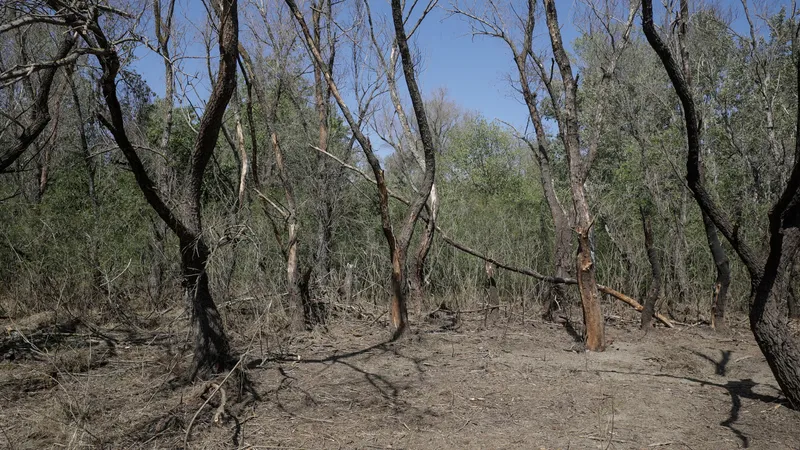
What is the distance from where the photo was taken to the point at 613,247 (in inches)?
436

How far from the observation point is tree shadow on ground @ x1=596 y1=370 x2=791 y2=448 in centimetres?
461

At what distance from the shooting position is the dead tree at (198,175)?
4625 millimetres

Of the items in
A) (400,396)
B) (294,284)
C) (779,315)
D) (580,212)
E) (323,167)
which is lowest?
(400,396)

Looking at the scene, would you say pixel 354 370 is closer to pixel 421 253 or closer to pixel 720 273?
pixel 421 253

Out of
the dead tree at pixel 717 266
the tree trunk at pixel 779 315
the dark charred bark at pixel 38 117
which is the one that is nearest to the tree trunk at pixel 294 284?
the dark charred bark at pixel 38 117

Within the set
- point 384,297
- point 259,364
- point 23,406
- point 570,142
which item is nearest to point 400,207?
point 384,297

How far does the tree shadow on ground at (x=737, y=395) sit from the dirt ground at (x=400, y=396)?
18 mm

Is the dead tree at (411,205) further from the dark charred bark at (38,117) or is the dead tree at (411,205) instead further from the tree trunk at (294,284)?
the dark charred bark at (38,117)

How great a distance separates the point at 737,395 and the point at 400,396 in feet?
9.61

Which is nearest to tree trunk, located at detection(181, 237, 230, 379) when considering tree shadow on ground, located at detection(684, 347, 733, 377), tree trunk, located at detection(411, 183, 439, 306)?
tree trunk, located at detection(411, 183, 439, 306)

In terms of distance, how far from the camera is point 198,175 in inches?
203

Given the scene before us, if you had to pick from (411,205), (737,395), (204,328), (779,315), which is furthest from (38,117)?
(737,395)

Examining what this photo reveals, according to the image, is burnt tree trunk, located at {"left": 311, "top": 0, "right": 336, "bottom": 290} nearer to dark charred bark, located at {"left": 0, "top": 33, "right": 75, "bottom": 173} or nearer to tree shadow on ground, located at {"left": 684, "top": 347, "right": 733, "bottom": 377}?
dark charred bark, located at {"left": 0, "top": 33, "right": 75, "bottom": 173}

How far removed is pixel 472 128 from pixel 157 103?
12.7m
